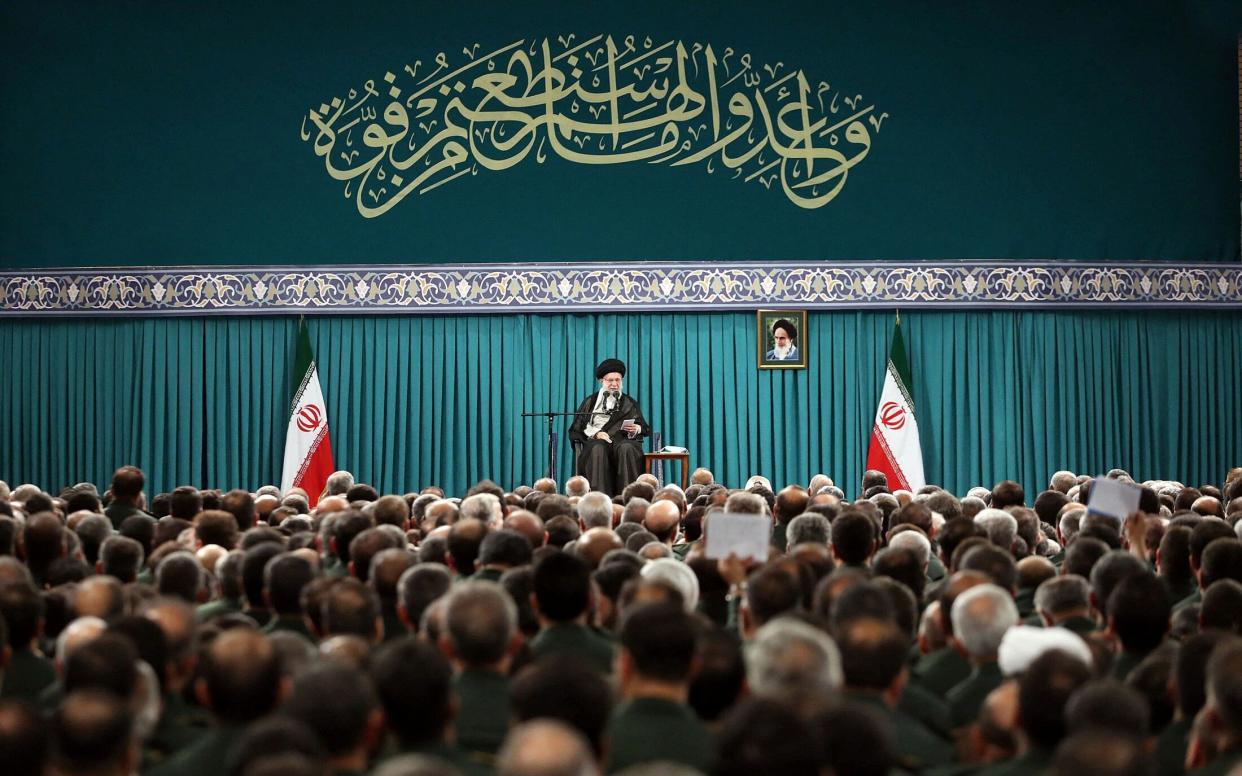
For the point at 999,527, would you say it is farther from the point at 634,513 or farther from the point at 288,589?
the point at 288,589

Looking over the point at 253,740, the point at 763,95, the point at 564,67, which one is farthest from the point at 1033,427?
the point at 253,740

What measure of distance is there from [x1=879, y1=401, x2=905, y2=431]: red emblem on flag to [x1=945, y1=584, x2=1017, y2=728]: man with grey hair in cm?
875

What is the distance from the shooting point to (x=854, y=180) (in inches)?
521

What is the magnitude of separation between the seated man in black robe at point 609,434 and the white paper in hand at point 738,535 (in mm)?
6569

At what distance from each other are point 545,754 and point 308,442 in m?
11.0

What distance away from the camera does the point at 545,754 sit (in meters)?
2.09

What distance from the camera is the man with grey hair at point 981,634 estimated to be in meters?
3.75

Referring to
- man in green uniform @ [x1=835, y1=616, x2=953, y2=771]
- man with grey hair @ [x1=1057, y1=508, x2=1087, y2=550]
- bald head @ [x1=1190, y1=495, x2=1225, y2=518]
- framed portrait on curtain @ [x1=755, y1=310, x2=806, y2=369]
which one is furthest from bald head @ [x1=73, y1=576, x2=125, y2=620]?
framed portrait on curtain @ [x1=755, y1=310, x2=806, y2=369]

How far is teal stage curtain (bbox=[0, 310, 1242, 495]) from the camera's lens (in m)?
13.0

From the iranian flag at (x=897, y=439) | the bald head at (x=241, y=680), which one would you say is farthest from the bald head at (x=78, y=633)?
the iranian flag at (x=897, y=439)

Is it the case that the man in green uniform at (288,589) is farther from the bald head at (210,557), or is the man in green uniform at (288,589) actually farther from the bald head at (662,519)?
the bald head at (662,519)

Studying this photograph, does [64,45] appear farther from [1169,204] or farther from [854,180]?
[1169,204]

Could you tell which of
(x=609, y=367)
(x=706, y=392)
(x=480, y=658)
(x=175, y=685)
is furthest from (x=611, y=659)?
(x=706, y=392)

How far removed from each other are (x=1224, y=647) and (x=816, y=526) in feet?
9.26
